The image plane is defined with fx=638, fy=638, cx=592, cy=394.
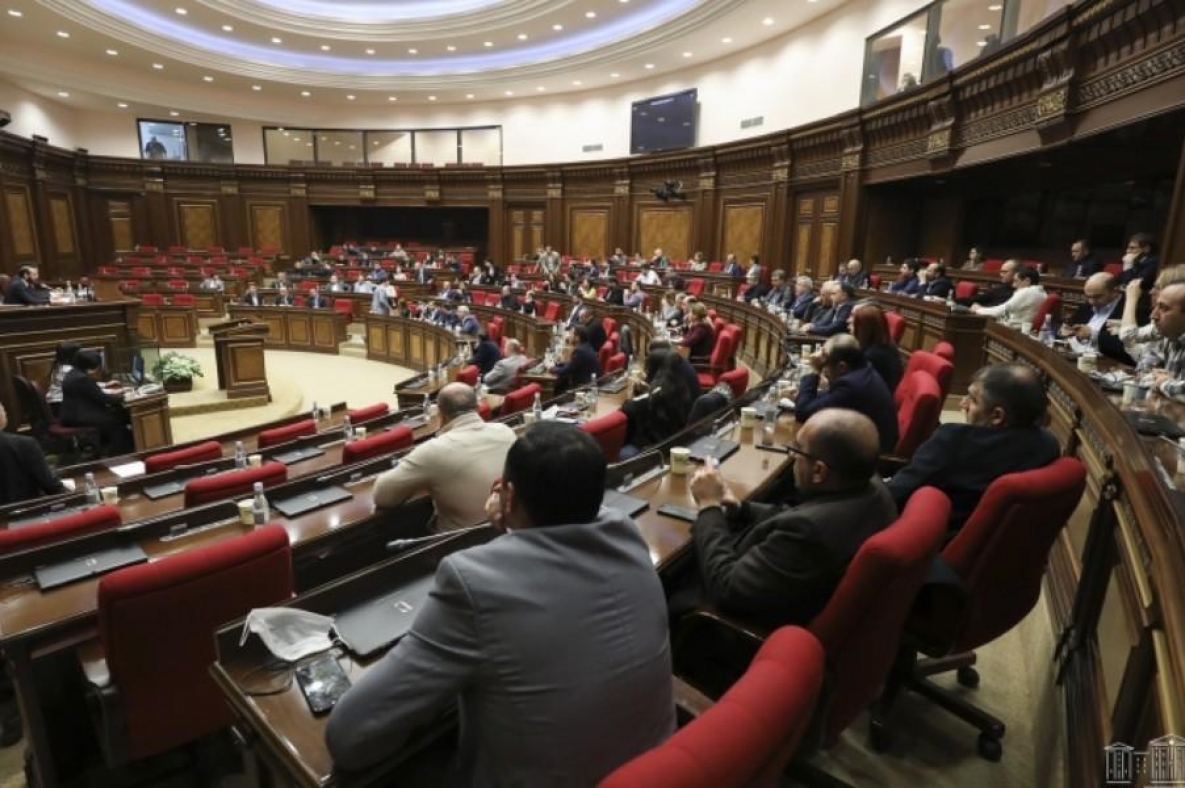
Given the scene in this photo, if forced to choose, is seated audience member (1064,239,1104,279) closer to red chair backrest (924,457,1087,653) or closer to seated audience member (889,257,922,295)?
seated audience member (889,257,922,295)

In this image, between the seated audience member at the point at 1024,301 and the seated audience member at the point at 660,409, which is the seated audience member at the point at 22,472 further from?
the seated audience member at the point at 1024,301

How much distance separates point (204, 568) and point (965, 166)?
29.1 feet

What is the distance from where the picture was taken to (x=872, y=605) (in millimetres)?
1622

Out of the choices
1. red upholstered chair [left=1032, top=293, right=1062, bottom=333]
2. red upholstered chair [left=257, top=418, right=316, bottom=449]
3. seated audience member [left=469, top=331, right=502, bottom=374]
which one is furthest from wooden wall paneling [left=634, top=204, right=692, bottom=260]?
red upholstered chair [left=257, top=418, right=316, bottom=449]

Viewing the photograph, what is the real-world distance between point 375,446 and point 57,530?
140 centimetres

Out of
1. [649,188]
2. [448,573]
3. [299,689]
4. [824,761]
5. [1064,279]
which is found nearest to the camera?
[448,573]

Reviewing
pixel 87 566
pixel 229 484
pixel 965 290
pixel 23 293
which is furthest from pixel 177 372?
pixel 965 290

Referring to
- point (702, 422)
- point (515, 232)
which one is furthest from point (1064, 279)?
point (515, 232)

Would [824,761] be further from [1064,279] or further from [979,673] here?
[1064,279]

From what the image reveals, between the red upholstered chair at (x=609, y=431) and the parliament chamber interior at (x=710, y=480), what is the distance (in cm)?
3

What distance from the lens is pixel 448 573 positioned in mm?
1138

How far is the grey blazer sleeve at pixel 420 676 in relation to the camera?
1125 mm

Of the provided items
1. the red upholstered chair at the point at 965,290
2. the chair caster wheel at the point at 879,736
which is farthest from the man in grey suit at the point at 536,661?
the red upholstered chair at the point at 965,290

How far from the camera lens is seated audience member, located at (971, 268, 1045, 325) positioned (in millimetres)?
5922
